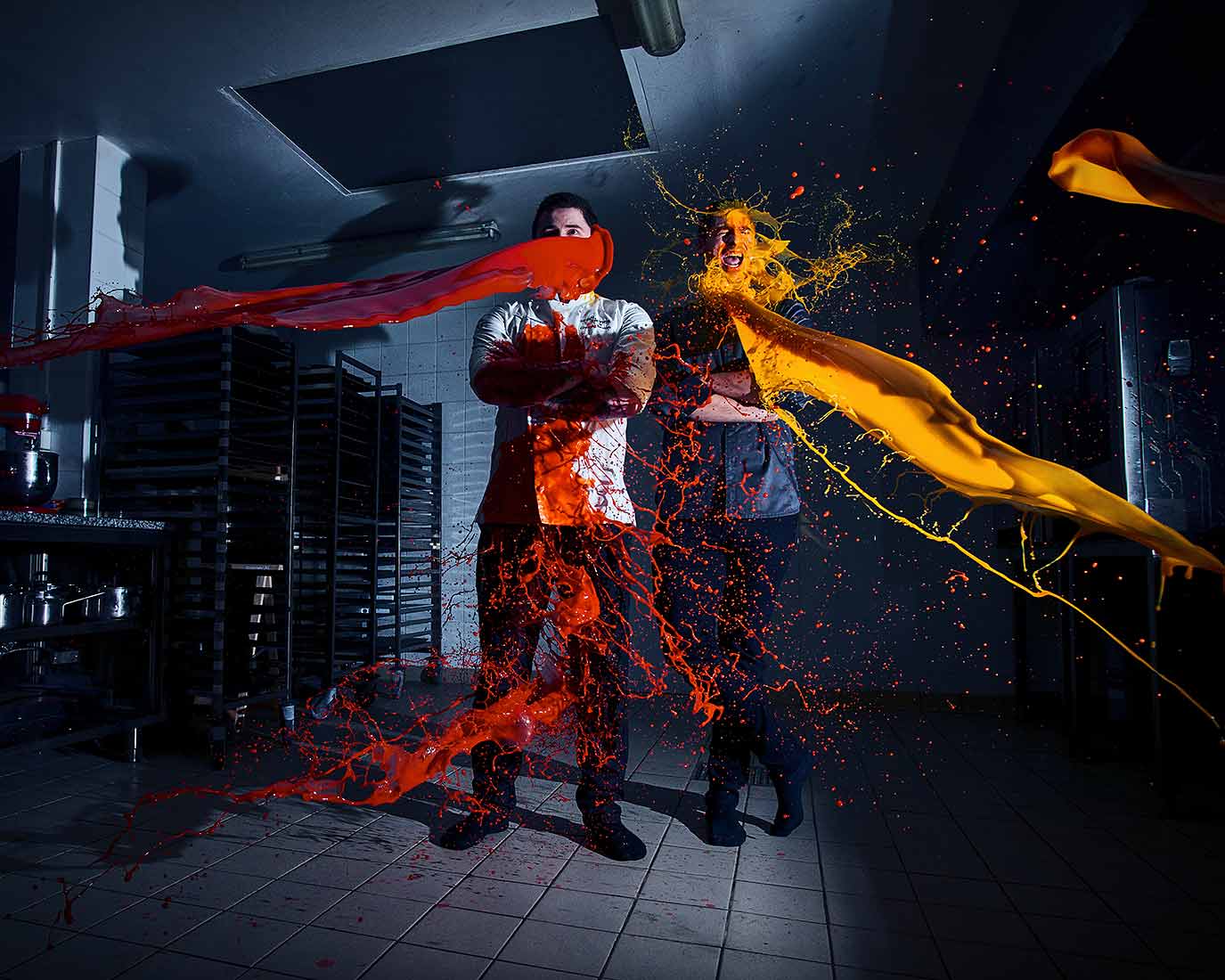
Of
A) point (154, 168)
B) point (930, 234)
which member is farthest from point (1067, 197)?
point (154, 168)

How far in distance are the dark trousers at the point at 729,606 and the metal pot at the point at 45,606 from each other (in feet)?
6.59

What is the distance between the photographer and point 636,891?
1.59m

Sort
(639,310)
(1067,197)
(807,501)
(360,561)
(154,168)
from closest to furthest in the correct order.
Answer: (639,310)
(1067,197)
(154,168)
(807,501)
(360,561)

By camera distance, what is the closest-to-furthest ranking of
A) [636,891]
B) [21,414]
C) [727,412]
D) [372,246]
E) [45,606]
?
1. [636,891]
2. [727,412]
3. [45,606]
4. [21,414]
5. [372,246]

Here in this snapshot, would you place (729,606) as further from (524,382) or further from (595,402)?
(524,382)

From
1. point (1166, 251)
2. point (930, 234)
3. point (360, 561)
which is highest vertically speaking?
point (930, 234)

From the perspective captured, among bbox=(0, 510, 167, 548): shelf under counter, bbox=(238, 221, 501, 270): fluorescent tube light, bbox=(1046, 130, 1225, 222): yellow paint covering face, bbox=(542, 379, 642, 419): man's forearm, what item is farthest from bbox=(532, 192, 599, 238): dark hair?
bbox=(238, 221, 501, 270): fluorescent tube light

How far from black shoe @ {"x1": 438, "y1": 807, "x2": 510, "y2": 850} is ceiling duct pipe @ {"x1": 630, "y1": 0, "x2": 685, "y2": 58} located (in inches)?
Answer: 96.8

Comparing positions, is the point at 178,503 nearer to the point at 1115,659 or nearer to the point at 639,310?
the point at 639,310

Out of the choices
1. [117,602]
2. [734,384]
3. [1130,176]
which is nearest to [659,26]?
[734,384]

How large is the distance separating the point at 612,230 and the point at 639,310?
8.14 feet

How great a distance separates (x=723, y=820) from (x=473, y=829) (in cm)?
63

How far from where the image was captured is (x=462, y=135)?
322 cm

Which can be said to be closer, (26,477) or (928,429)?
(928,429)
